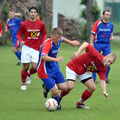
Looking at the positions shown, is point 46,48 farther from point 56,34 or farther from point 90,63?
point 90,63

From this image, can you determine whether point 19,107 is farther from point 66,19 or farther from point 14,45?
point 66,19

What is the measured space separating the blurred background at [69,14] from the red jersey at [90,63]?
653 inches

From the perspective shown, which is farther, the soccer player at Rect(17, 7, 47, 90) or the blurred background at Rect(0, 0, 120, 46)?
the blurred background at Rect(0, 0, 120, 46)

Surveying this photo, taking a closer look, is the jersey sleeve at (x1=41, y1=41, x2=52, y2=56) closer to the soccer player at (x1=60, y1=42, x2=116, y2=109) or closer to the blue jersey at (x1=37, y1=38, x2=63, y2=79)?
the blue jersey at (x1=37, y1=38, x2=63, y2=79)

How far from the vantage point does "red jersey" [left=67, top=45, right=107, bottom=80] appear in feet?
26.9

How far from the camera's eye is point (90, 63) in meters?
8.36

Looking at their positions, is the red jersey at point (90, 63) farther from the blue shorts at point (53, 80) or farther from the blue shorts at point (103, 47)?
the blue shorts at point (103, 47)

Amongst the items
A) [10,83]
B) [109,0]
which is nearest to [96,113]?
[10,83]

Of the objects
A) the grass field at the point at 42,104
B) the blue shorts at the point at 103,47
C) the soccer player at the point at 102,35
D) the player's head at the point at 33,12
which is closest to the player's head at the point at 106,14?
the soccer player at the point at 102,35

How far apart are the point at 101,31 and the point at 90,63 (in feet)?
14.0

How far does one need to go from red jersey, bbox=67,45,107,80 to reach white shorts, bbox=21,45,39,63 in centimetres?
289

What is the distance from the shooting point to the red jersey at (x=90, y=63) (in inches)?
323

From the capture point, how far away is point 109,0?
43812 mm

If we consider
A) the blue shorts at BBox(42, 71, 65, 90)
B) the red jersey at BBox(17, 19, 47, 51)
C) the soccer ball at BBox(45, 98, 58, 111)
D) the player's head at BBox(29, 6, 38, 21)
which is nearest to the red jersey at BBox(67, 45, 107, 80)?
the blue shorts at BBox(42, 71, 65, 90)
